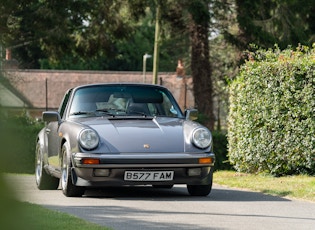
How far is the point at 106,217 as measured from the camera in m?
9.34

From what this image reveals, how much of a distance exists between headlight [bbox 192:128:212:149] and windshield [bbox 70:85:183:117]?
122 centimetres

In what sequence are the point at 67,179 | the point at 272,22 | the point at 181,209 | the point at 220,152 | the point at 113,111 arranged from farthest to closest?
the point at 272,22, the point at 220,152, the point at 113,111, the point at 67,179, the point at 181,209

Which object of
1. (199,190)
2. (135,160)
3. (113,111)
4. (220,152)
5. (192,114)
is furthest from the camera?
(220,152)

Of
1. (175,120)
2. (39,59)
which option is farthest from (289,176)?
(39,59)

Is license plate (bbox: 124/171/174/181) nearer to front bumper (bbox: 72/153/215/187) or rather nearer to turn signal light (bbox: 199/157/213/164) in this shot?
front bumper (bbox: 72/153/215/187)

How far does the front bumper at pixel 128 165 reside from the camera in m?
11.1

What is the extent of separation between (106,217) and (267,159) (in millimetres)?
7690

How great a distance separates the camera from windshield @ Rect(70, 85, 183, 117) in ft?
41.0

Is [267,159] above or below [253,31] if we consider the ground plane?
below

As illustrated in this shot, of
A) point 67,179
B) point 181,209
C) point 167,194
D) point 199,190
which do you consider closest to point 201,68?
point 167,194

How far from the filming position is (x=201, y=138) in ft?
37.6

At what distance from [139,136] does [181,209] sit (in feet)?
4.55

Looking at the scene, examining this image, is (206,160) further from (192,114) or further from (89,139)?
(89,139)

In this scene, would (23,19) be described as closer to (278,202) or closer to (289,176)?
(289,176)
